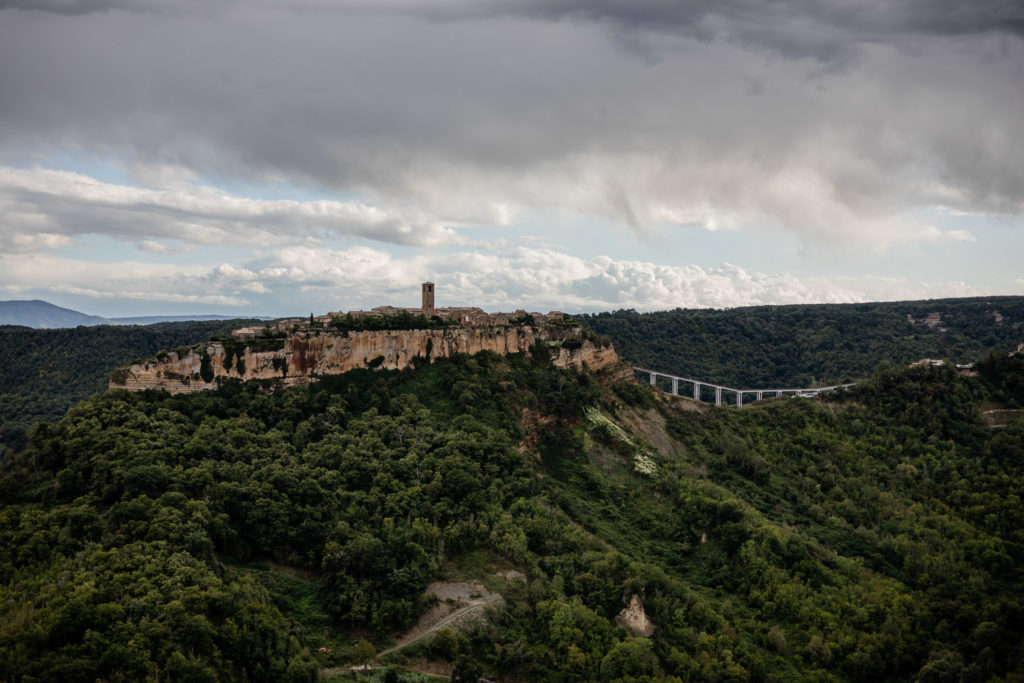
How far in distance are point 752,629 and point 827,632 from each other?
5.98 meters

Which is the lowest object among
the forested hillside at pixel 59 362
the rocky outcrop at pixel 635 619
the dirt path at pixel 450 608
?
the rocky outcrop at pixel 635 619

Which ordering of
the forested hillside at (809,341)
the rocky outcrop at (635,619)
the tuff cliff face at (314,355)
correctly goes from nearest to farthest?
the rocky outcrop at (635,619) → the tuff cliff face at (314,355) → the forested hillside at (809,341)

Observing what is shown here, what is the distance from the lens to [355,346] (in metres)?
67.4

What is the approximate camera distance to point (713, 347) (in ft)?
593

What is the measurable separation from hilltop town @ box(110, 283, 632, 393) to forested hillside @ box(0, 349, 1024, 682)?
2.04m

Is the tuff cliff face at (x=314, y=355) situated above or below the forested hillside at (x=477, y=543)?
above

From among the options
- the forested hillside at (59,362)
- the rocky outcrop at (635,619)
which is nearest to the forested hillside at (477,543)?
the rocky outcrop at (635,619)

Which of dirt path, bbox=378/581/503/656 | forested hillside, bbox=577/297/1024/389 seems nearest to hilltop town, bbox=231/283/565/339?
dirt path, bbox=378/581/503/656

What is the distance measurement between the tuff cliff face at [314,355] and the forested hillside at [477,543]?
1928mm

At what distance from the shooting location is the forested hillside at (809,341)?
166875 mm

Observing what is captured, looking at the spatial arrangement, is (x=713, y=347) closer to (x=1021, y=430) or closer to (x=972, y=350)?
(x=972, y=350)

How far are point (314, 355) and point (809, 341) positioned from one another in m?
157

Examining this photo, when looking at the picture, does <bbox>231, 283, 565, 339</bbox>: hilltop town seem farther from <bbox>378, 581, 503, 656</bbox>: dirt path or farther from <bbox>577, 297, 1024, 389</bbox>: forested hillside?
<bbox>577, 297, 1024, 389</bbox>: forested hillside

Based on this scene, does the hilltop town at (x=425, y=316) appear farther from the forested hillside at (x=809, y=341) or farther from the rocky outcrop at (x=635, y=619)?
the forested hillside at (x=809, y=341)
